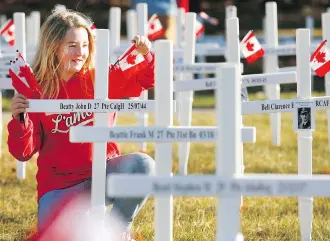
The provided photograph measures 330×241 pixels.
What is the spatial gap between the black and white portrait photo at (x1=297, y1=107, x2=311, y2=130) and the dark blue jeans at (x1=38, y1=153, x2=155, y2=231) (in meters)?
0.76

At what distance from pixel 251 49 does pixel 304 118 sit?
1.25 m

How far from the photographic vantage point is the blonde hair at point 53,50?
15.1 feet

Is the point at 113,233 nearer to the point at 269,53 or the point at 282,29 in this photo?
the point at 269,53

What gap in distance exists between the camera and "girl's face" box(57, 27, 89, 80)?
4.61 metres

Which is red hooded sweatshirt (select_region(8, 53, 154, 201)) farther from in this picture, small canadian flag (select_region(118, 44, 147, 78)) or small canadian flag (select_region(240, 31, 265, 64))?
small canadian flag (select_region(240, 31, 265, 64))

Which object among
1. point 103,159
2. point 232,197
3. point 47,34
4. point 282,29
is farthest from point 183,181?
point 282,29

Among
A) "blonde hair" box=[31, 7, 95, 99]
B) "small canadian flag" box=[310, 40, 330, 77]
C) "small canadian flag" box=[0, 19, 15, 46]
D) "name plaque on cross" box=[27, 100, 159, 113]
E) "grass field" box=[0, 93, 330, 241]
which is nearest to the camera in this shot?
"name plaque on cross" box=[27, 100, 159, 113]

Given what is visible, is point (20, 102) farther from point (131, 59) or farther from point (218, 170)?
point (218, 170)

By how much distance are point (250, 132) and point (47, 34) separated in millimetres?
1732

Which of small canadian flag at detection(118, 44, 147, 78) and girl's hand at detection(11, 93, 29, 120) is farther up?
small canadian flag at detection(118, 44, 147, 78)

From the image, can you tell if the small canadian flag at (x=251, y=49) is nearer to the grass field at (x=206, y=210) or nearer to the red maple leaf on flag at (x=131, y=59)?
the grass field at (x=206, y=210)

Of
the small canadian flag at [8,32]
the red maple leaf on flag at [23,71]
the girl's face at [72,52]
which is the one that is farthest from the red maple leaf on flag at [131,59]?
the small canadian flag at [8,32]

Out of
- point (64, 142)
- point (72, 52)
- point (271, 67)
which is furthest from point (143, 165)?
point (271, 67)

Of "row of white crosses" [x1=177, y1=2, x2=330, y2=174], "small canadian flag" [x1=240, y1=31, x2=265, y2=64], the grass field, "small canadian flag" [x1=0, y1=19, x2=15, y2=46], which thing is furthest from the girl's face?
"small canadian flag" [x1=0, y1=19, x2=15, y2=46]
